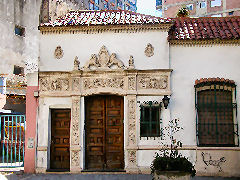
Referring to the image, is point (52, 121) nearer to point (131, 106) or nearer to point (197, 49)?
point (131, 106)

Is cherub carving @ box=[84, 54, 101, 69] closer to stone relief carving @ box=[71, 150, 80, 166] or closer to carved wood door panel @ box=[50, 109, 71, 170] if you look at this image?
carved wood door panel @ box=[50, 109, 71, 170]

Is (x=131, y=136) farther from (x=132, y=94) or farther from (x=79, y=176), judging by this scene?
(x=79, y=176)

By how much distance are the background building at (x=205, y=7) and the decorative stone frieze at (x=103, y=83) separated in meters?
30.2

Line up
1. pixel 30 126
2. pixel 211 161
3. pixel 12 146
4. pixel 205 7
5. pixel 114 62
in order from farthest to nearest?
pixel 205 7
pixel 12 146
pixel 30 126
pixel 114 62
pixel 211 161

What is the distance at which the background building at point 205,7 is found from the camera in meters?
36.5

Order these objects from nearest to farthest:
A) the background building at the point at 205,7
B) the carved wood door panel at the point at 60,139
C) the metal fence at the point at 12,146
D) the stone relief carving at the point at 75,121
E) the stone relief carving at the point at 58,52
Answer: the stone relief carving at the point at 75,121
the carved wood door panel at the point at 60,139
the stone relief carving at the point at 58,52
the metal fence at the point at 12,146
the background building at the point at 205,7

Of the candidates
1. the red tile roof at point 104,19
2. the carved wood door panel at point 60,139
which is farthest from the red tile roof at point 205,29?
the carved wood door panel at point 60,139

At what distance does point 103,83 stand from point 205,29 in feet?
14.5

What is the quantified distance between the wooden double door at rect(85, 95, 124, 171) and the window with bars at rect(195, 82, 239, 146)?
114 inches

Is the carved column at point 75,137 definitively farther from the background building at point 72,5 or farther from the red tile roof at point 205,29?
the background building at point 72,5

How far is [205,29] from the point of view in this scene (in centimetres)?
1134

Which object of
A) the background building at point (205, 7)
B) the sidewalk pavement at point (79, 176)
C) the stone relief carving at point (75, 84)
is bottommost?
the sidewalk pavement at point (79, 176)

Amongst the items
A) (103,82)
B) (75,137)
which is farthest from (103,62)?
(75,137)

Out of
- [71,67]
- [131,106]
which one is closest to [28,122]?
[71,67]
